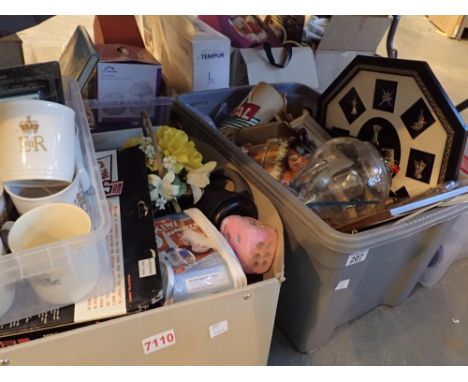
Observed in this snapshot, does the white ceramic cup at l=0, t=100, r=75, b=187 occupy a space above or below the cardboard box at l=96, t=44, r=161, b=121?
above

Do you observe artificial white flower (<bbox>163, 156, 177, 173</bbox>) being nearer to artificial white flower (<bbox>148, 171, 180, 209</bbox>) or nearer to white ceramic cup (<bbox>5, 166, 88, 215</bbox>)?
artificial white flower (<bbox>148, 171, 180, 209</bbox>)

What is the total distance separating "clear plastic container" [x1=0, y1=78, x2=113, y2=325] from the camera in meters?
0.51

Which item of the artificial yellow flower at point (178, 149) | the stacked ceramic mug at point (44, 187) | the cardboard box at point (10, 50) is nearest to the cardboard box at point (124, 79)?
the cardboard box at point (10, 50)

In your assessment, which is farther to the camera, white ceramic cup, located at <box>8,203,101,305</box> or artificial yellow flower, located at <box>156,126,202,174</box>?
artificial yellow flower, located at <box>156,126,202,174</box>

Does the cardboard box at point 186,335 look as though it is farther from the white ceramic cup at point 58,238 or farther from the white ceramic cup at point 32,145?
the white ceramic cup at point 32,145

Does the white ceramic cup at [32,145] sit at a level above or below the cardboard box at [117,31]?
above

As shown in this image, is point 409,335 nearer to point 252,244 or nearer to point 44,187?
point 252,244

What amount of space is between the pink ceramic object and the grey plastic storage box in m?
0.07

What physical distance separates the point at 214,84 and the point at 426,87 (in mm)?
651

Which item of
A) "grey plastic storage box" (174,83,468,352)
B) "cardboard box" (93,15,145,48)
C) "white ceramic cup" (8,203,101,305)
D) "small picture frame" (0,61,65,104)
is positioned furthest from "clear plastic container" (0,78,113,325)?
"cardboard box" (93,15,145,48)

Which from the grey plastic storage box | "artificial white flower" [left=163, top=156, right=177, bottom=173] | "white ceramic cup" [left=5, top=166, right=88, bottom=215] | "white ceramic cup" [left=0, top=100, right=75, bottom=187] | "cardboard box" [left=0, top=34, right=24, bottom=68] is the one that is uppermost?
"white ceramic cup" [left=0, top=100, right=75, bottom=187]

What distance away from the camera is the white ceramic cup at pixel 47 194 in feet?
1.85

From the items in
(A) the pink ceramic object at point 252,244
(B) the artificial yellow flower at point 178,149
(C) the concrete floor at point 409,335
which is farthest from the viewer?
(C) the concrete floor at point 409,335

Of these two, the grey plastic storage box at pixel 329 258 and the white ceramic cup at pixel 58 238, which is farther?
the grey plastic storage box at pixel 329 258
